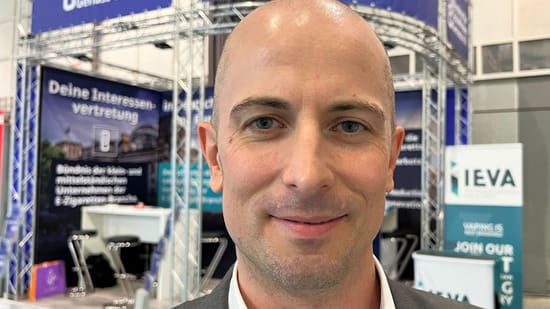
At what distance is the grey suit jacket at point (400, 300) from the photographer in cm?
82

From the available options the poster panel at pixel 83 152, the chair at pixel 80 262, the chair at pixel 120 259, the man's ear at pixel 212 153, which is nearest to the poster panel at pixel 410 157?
the chair at pixel 120 259

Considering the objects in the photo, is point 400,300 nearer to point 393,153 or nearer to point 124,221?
point 393,153

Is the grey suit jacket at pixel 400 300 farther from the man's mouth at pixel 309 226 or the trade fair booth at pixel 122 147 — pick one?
the trade fair booth at pixel 122 147

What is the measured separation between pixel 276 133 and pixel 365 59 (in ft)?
0.56

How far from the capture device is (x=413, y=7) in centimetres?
433

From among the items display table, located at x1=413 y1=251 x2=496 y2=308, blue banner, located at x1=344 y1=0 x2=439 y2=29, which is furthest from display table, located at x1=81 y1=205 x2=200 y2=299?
blue banner, located at x1=344 y1=0 x2=439 y2=29

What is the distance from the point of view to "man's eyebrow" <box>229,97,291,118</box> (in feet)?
2.23

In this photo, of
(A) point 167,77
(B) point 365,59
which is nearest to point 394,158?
(B) point 365,59

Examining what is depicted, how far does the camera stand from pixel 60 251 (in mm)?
6074

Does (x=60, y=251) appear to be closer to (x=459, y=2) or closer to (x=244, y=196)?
(x=459, y=2)

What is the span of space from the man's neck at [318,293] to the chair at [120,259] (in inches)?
206

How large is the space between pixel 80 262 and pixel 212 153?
6016mm

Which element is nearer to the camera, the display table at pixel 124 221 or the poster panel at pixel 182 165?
the display table at pixel 124 221

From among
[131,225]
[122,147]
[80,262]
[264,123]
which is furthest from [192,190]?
[264,123]
